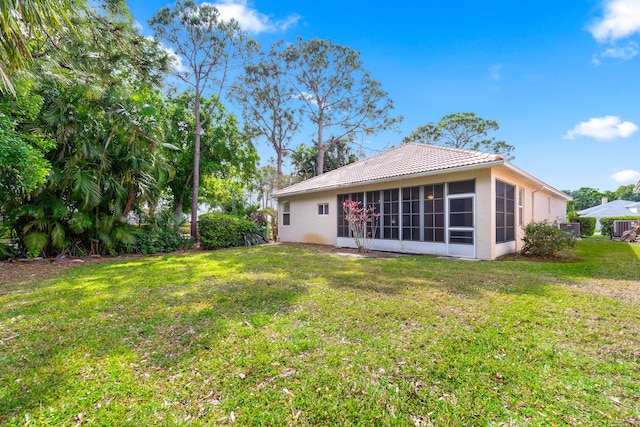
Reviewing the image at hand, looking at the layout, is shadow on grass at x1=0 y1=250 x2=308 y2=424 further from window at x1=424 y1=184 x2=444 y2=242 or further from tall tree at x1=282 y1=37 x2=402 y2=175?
tall tree at x1=282 y1=37 x2=402 y2=175

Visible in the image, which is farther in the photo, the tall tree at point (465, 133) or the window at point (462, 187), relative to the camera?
the tall tree at point (465, 133)

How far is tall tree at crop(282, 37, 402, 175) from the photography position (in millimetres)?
21016

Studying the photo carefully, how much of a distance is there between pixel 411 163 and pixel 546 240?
496 cm

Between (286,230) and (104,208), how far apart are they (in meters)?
8.29

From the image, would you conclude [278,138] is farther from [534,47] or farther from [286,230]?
[534,47]

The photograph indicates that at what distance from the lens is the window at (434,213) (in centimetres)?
927

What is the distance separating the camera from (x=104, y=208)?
394 inches

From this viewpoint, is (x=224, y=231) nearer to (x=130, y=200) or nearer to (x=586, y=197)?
(x=130, y=200)

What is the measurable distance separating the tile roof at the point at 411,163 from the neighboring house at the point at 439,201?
0.09ft

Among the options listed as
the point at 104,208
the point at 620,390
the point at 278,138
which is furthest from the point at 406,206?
the point at 278,138

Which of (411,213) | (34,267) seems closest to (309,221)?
(411,213)

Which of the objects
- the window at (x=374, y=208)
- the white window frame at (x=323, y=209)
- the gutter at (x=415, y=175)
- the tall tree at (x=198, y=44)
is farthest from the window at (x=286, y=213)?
the window at (x=374, y=208)

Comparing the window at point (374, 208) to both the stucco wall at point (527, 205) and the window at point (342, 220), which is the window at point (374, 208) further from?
the stucco wall at point (527, 205)

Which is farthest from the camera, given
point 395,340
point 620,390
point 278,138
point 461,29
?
point 278,138
